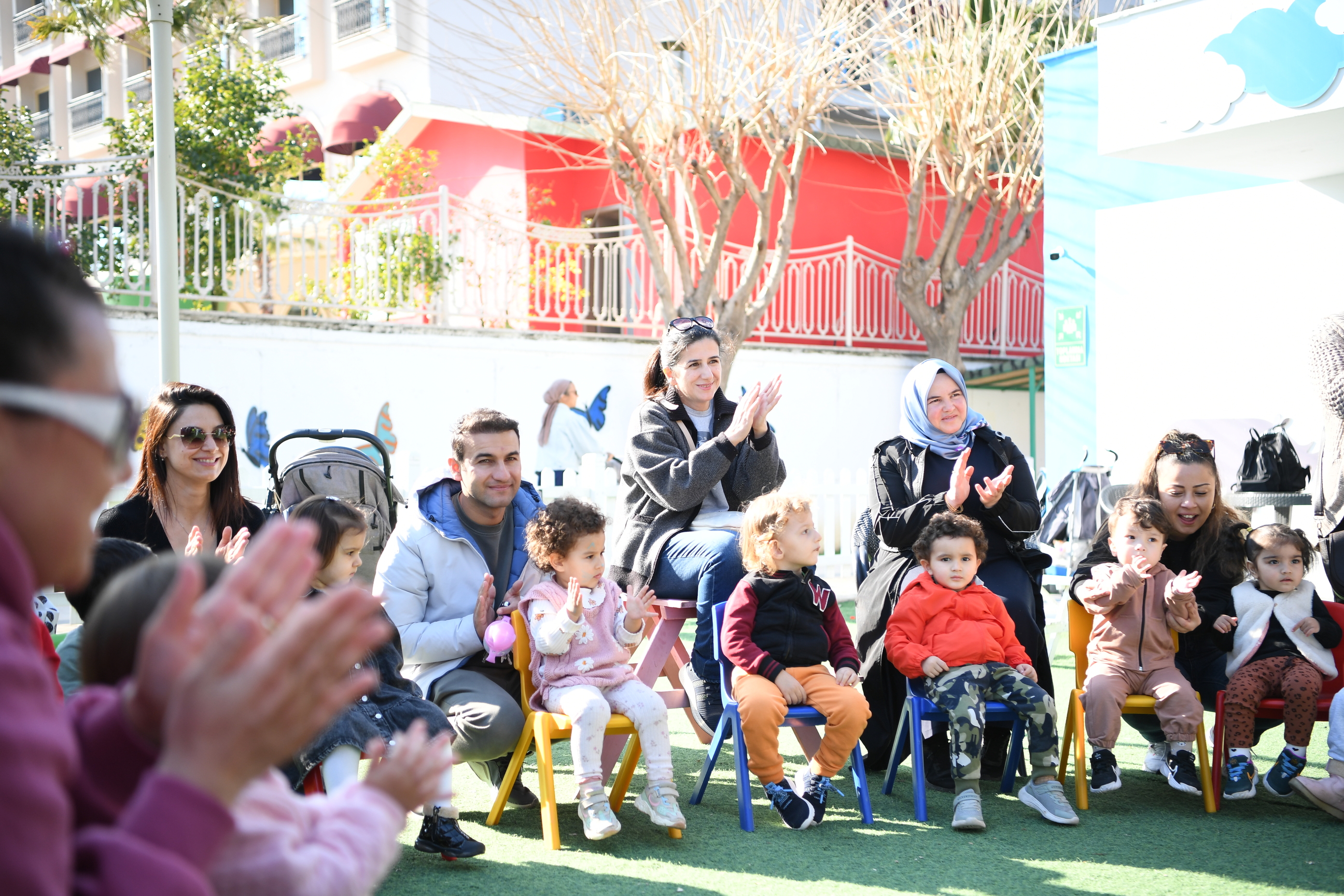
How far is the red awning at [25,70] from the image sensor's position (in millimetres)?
29094

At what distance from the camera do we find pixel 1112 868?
12.6 feet

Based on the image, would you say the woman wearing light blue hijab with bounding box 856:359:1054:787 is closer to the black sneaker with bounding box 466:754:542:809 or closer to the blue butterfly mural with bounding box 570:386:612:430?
the black sneaker with bounding box 466:754:542:809

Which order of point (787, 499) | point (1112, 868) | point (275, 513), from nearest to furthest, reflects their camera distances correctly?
point (1112, 868)
point (787, 499)
point (275, 513)

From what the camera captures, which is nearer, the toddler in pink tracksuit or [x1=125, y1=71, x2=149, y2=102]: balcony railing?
the toddler in pink tracksuit

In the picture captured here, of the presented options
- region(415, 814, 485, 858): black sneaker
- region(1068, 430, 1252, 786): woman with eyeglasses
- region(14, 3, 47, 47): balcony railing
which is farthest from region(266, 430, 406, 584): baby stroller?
region(14, 3, 47, 47): balcony railing

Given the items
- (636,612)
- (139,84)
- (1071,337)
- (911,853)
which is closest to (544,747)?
(636,612)

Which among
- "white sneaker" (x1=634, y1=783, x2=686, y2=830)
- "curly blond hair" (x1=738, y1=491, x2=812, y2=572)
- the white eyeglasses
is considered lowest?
"white sneaker" (x1=634, y1=783, x2=686, y2=830)

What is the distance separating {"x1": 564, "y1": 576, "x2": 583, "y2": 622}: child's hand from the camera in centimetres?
396

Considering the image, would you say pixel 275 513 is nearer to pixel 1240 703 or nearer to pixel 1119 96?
pixel 1240 703

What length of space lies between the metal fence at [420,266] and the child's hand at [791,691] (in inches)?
340

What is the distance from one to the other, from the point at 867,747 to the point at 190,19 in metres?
12.8

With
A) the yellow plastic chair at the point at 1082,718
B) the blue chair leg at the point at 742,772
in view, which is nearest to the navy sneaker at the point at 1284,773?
the yellow plastic chair at the point at 1082,718

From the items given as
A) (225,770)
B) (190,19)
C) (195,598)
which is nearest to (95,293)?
(195,598)

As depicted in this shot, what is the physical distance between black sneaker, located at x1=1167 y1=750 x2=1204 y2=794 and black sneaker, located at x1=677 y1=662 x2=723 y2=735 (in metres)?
1.76
